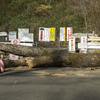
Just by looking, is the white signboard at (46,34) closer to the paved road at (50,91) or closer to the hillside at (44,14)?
the hillside at (44,14)

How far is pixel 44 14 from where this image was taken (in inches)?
1724

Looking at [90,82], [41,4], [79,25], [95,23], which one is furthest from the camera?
[41,4]

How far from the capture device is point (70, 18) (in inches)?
1633

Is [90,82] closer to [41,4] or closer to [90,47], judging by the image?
[90,47]

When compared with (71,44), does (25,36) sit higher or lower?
higher

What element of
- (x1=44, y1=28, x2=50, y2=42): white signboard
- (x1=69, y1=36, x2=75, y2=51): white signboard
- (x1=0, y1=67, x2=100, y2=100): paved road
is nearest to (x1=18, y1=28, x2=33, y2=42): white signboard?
(x1=44, y1=28, x2=50, y2=42): white signboard

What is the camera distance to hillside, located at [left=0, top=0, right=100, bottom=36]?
39.9 metres

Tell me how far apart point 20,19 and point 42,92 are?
40788 millimetres

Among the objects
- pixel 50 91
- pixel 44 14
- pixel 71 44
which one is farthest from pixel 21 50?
pixel 44 14

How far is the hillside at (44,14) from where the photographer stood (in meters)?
39.9

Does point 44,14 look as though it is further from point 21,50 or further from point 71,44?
point 21,50

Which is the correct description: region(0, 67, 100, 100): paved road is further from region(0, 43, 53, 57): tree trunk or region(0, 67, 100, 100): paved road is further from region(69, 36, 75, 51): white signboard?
region(69, 36, 75, 51): white signboard

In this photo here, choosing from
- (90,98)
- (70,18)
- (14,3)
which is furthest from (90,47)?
(14,3)

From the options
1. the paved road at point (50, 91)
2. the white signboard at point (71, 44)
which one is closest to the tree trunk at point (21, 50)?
the paved road at point (50, 91)
